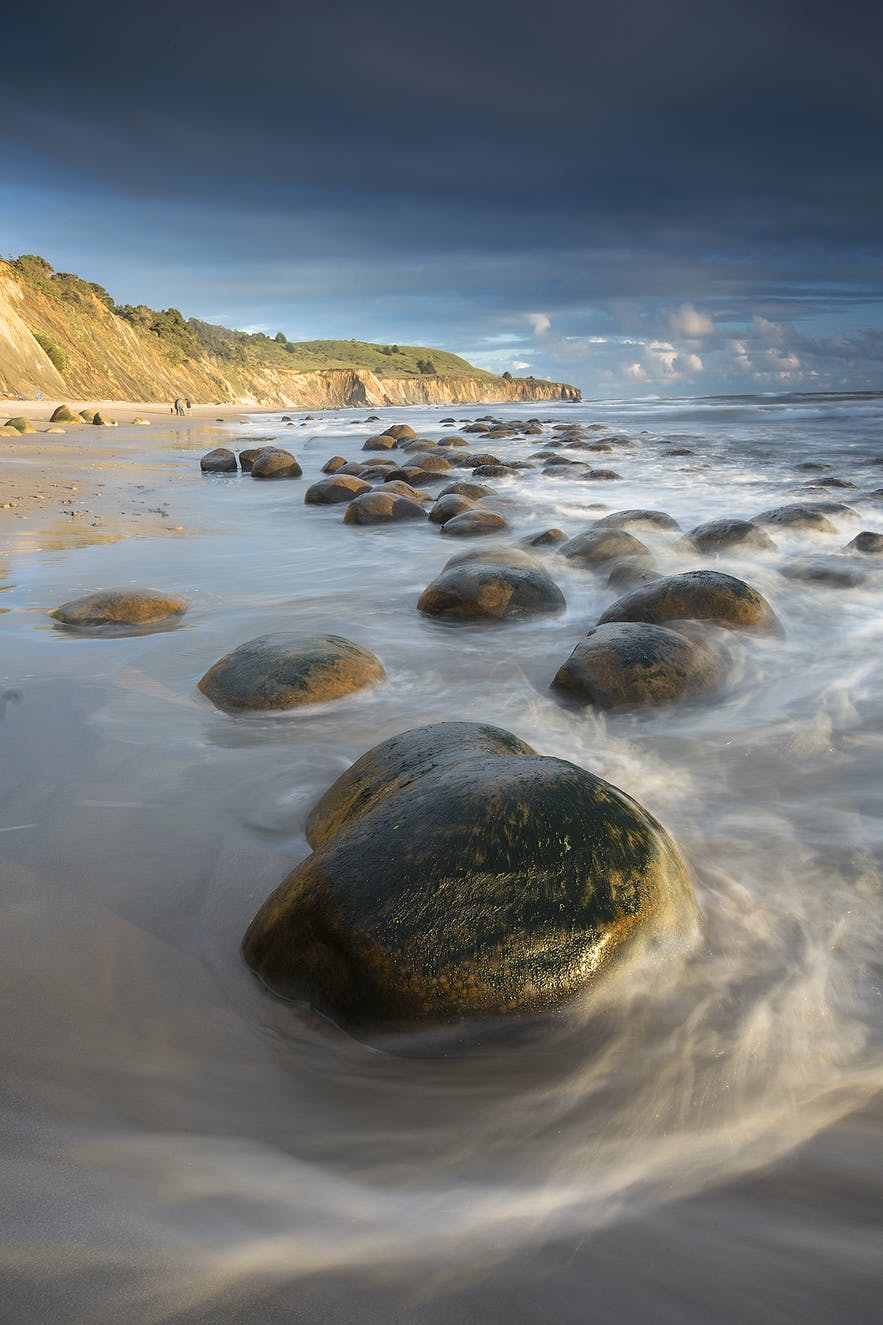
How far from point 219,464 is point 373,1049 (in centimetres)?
1299

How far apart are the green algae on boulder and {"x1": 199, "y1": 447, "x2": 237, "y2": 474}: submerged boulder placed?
1036 centimetres

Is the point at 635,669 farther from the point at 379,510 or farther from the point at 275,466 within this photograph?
the point at 275,466

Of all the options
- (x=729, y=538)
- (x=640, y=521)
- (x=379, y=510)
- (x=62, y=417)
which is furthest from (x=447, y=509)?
(x=62, y=417)

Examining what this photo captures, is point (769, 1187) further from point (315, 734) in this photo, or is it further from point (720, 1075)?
point (315, 734)

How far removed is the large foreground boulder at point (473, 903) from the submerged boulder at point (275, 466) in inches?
465

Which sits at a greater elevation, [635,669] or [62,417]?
[62,417]

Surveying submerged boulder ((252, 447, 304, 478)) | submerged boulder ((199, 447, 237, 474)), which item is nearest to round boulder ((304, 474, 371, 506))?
submerged boulder ((252, 447, 304, 478))

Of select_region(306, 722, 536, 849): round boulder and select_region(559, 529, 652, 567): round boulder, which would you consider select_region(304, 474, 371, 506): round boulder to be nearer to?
select_region(559, 529, 652, 567): round boulder

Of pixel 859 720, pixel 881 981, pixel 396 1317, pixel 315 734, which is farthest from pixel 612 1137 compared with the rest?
pixel 859 720

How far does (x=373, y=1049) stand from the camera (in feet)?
5.02

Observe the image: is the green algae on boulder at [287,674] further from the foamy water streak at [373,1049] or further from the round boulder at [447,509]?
the round boulder at [447,509]

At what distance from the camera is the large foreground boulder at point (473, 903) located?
A: 1.57m

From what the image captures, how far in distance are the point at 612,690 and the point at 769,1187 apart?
2390mm

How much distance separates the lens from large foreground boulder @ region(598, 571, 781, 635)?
4.49 meters
